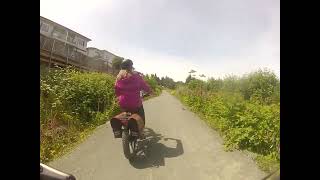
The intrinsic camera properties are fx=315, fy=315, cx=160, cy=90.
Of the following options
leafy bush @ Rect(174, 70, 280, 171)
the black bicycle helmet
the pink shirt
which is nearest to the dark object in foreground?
the black bicycle helmet

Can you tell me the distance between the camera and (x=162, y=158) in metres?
4.86

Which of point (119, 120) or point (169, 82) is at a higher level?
point (169, 82)

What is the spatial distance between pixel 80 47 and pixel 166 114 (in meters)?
2.56

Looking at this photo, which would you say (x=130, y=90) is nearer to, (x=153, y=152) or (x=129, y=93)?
(x=129, y=93)

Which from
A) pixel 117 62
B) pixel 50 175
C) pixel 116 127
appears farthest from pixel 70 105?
pixel 50 175

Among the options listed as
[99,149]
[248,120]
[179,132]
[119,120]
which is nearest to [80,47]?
[119,120]

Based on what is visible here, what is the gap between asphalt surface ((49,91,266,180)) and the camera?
425cm

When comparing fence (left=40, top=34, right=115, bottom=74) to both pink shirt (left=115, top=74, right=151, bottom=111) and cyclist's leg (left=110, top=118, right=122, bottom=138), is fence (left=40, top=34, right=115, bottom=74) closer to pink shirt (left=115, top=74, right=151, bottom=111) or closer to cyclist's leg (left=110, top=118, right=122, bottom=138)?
pink shirt (left=115, top=74, right=151, bottom=111)

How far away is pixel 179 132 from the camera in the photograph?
5.52 meters

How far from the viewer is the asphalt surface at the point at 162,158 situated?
13.9 feet

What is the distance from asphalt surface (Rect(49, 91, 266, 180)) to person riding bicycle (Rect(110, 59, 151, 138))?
38 centimetres

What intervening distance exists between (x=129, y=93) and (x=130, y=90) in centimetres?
5

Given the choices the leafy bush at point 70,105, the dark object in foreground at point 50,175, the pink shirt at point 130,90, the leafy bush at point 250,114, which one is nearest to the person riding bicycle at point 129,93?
the pink shirt at point 130,90
